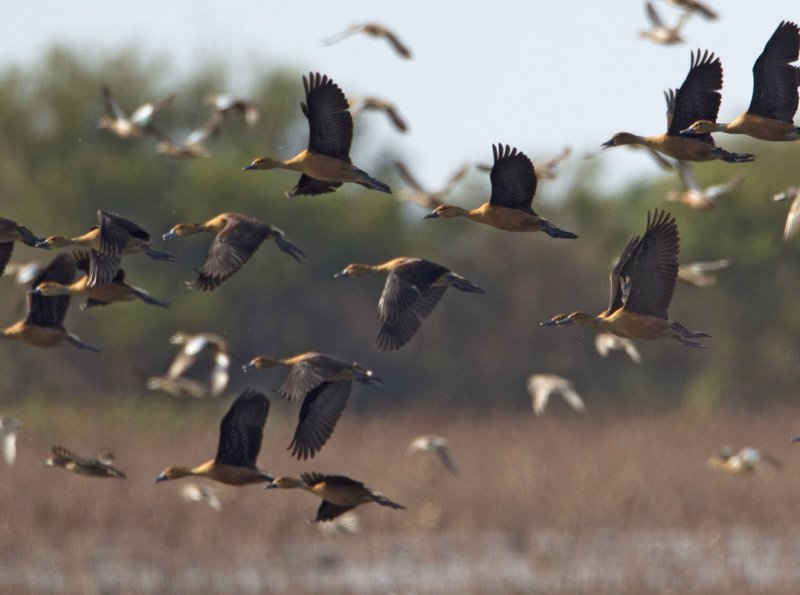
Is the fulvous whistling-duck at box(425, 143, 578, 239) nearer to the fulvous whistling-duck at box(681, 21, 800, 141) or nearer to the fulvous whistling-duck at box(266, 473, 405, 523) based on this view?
the fulvous whistling-duck at box(681, 21, 800, 141)

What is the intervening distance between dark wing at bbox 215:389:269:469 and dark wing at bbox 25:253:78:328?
6.34ft

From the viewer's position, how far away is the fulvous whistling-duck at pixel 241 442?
35.3ft

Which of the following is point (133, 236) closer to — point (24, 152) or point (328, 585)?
point (328, 585)

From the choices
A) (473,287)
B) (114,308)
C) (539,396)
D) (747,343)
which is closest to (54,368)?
(114,308)

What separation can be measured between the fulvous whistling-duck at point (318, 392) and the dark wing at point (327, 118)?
142cm

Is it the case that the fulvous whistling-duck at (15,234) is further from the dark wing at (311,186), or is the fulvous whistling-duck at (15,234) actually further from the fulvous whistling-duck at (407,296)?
the fulvous whistling-duck at (407,296)

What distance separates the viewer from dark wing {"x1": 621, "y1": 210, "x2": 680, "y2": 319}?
34.6 feet

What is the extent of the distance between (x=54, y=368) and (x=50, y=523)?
780 inches

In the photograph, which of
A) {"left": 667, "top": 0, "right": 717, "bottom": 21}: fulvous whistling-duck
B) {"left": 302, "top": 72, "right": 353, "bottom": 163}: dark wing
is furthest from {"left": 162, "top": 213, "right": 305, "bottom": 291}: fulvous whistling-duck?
{"left": 667, "top": 0, "right": 717, "bottom": 21}: fulvous whistling-duck

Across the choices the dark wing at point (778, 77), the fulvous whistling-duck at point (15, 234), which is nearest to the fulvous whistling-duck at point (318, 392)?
the fulvous whistling-duck at point (15, 234)

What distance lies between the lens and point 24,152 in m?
46.7

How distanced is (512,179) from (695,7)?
5.04 meters

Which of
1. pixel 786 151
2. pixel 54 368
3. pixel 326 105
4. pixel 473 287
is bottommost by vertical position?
pixel 54 368

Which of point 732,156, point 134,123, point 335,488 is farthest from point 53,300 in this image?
point 134,123
